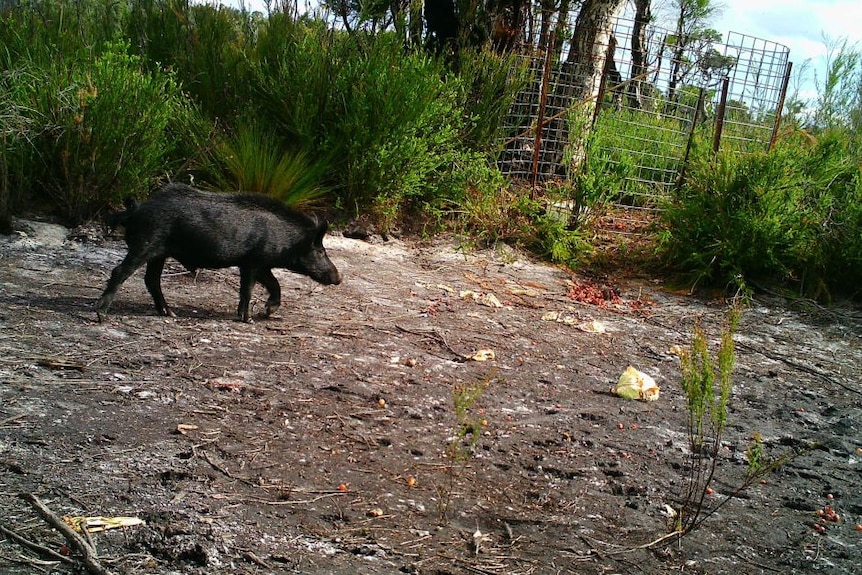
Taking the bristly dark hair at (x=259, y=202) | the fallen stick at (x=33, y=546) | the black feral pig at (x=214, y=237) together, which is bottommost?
the fallen stick at (x=33, y=546)

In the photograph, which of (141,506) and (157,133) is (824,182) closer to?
(157,133)

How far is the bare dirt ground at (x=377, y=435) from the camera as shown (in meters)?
3.19

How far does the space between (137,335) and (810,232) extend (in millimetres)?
6407

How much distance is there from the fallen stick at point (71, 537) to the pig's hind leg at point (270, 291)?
10.1ft

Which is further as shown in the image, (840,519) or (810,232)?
(810,232)

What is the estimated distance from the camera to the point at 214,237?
561cm

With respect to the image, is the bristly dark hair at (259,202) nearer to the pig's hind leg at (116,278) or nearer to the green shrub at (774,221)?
the pig's hind leg at (116,278)

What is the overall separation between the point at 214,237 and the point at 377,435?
7.04 feet

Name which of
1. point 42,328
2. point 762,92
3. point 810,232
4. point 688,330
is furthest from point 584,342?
point 762,92

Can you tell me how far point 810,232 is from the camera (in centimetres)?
815

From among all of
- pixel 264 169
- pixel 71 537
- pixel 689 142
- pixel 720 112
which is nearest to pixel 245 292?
pixel 264 169

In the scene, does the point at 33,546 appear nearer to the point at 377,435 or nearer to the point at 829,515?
the point at 377,435

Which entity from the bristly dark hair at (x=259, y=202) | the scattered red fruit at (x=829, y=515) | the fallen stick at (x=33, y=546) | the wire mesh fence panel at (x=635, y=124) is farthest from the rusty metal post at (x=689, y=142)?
the fallen stick at (x=33, y=546)

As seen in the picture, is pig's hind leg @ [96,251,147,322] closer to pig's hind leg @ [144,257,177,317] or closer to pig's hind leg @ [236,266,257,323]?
pig's hind leg @ [144,257,177,317]
